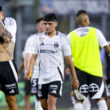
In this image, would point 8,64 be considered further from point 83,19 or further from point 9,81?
point 83,19

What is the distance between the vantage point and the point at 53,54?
973 cm

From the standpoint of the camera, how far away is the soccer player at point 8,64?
8766 mm

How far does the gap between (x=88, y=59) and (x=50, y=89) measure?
1.14m

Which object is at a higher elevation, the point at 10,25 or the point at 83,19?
the point at 10,25

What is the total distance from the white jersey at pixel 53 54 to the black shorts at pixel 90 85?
0.74 m

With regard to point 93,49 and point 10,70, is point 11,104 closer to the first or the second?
point 10,70

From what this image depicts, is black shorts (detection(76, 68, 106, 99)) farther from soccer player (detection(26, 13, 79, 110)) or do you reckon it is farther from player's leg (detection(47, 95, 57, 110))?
player's leg (detection(47, 95, 57, 110))

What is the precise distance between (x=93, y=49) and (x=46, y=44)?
3.70 ft

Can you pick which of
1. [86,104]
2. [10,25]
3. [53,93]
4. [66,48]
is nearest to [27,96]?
[86,104]

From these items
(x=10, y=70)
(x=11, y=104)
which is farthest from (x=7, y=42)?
(x=11, y=104)

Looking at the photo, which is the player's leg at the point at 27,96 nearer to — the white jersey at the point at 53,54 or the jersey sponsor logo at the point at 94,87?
the jersey sponsor logo at the point at 94,87

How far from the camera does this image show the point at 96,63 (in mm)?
10375

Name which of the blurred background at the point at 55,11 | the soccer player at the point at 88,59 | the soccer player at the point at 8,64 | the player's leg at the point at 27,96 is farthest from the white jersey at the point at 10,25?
the blurred background at the point at 55,11

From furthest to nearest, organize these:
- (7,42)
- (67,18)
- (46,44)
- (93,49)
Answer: (67,18)
(93,49)
(46,44)
(7,42)
